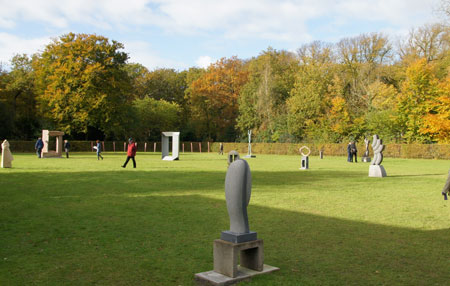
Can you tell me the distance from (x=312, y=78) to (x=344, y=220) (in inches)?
2030

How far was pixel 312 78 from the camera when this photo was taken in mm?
58469

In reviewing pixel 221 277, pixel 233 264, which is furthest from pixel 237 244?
pixel 221 277

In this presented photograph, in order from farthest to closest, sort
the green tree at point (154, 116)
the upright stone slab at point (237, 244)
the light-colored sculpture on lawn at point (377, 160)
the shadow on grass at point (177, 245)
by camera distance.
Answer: the green tree at point (154, 116) → the light-colored sculpture on lawn at point (377, 160) → the shadow on grass at point (177, 245) → the upright stone slab at point (237, 244)

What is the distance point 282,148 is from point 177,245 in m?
51.7

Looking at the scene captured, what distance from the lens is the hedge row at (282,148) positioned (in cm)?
4369

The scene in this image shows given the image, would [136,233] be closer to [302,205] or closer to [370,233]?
[370,233]

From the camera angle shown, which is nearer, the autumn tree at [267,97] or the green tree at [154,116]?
the autumn tree at [267,97]

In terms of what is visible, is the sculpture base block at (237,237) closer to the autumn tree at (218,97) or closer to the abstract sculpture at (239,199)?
the abstract sculpture at (239,199)

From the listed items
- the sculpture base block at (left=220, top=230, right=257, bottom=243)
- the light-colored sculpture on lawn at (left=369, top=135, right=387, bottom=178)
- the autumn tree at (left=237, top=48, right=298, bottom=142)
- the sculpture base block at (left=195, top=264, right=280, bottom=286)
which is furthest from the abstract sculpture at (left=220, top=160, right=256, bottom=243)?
the autumn tree at (left=237, top=48, right=298, bottom=142)

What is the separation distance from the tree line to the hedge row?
1.61 meters

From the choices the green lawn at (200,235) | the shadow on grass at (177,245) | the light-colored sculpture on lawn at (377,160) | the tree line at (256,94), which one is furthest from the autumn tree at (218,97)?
the shadow on grass at (177,245)

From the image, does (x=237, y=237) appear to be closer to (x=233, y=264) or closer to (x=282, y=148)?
(x=233, y=264)

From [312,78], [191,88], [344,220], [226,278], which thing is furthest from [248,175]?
[191,88]

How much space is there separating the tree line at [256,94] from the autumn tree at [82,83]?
0.42 feet
